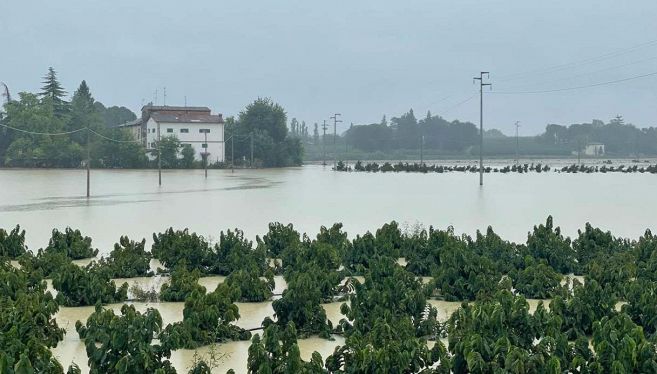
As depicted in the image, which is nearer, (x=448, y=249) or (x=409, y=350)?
(x=409, y=350)

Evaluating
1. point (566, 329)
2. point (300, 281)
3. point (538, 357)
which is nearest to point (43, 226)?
point (300, 281)

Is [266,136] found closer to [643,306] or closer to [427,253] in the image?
[427,253]

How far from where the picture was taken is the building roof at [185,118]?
75306 mm

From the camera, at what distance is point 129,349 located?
740cm

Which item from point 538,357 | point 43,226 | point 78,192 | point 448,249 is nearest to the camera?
point 538,357

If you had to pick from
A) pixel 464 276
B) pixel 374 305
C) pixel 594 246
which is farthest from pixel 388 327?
pixel 594 246

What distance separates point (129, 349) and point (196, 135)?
6953cm

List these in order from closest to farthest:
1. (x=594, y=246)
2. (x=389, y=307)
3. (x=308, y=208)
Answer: (x=389, y=307) → (x=594, y=246) → (x=308, y=208)

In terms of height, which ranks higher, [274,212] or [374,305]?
[374,305]

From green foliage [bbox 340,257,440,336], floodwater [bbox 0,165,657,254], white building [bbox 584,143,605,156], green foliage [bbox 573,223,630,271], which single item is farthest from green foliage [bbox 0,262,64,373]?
white building [bbox 584,143,605,156]

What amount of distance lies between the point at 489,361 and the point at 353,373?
3.73 ft

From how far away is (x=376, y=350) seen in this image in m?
7.32

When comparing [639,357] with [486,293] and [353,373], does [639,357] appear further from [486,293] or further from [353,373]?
[486,293]

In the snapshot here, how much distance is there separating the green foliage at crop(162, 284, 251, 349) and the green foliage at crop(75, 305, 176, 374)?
2.94ft
